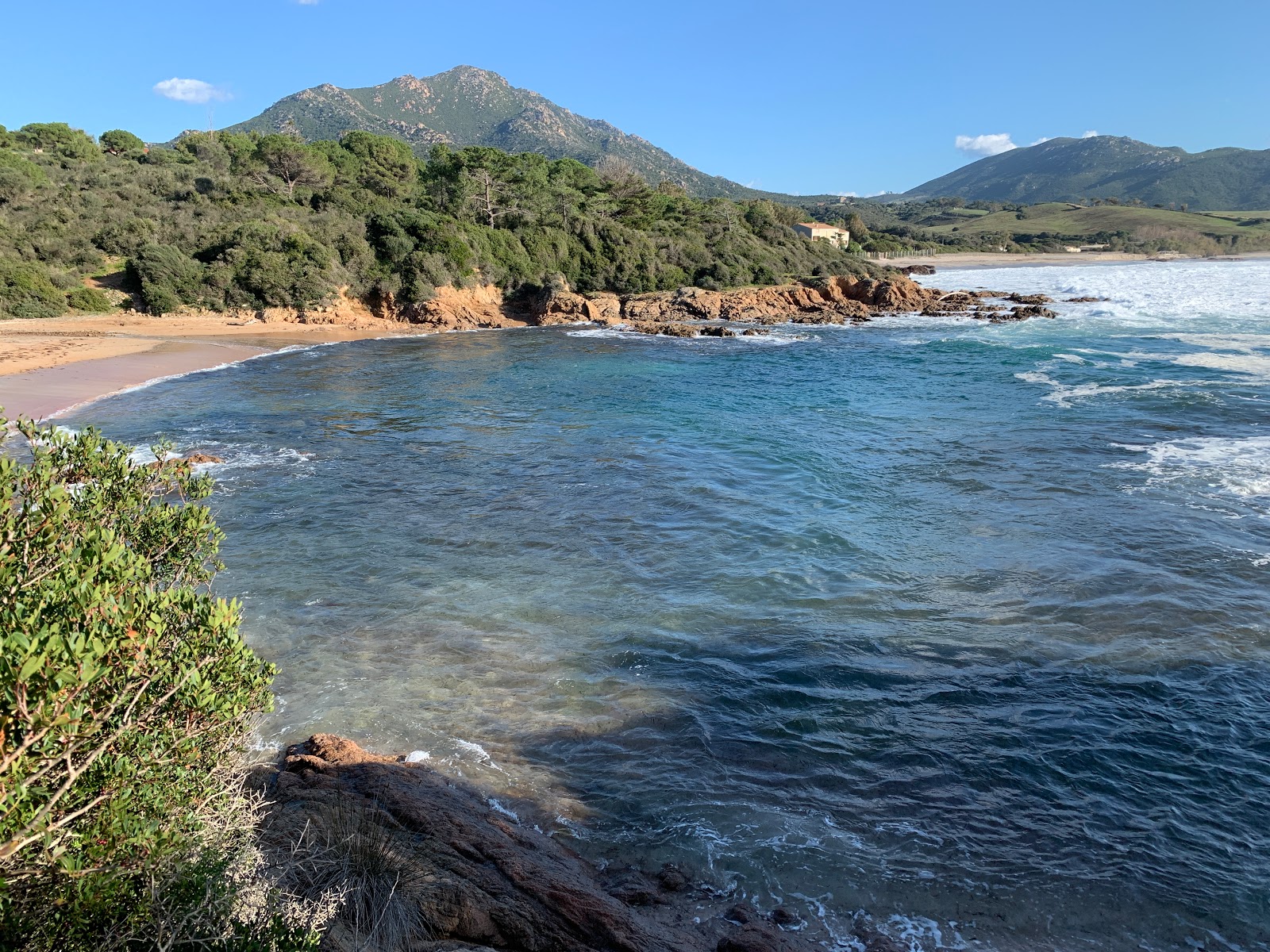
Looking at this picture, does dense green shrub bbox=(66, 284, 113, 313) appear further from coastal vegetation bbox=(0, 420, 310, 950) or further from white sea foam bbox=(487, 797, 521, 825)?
white sea foam bbox=(487, 797, 521, 825)

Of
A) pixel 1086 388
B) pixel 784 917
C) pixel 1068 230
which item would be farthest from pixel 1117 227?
pixel 784 917

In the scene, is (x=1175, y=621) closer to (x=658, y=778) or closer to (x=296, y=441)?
(x=658, y=778)

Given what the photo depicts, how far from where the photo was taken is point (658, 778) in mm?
5938

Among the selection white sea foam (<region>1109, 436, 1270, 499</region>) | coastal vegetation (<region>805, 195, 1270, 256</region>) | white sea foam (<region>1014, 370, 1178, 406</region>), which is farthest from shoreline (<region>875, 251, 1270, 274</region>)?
white sea foam (<region>1109, 436, 1270, 499</region>)

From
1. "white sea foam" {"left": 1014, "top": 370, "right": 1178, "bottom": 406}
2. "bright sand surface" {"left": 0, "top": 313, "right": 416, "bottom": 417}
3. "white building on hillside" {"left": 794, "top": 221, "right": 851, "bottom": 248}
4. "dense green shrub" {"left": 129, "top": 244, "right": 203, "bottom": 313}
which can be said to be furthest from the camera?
"white building on hillside" {"left": 794, "top": 221, "right": 851, "bottom": 248}

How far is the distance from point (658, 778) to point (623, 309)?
3735 centimetres

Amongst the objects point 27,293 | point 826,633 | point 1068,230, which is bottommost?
point 826,633

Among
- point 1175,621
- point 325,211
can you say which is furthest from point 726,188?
point 1175,621

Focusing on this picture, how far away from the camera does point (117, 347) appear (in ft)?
85.6

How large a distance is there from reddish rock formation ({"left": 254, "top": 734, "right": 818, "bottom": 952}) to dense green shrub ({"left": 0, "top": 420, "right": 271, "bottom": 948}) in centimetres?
76

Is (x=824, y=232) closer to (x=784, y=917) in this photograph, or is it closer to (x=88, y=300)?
(x=88, y=300)

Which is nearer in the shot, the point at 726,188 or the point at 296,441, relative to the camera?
the point at 296,441

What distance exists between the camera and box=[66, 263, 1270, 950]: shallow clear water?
520 cm

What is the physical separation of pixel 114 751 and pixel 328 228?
131 feet
